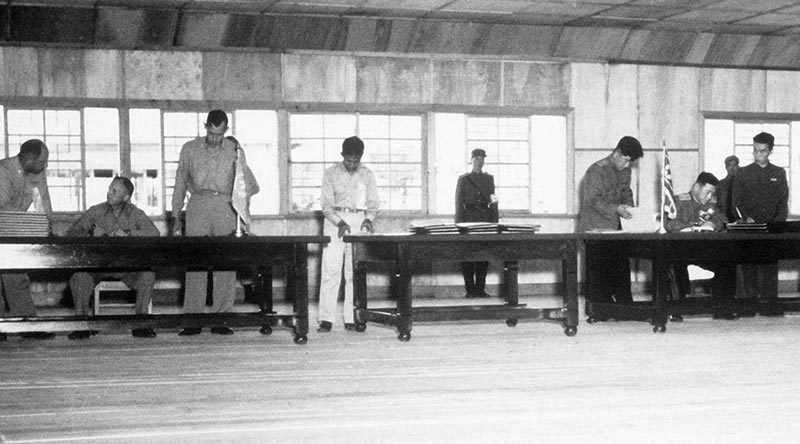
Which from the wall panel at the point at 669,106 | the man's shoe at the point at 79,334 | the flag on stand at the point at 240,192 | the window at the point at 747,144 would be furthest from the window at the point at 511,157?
the man's shoe at the point at 79,334

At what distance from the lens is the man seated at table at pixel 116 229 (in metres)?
8.31

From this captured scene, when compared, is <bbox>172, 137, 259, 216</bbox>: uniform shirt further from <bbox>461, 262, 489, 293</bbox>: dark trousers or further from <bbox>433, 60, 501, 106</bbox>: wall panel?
<bbox>433, 60, 501, 106</bbox>: wall panel

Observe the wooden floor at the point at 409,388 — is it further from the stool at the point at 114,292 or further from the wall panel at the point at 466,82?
the wall panel at the point at 466,82

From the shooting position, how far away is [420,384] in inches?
210

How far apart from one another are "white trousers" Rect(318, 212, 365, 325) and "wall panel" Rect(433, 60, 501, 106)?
369 cm

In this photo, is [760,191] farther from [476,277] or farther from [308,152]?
[308,152]

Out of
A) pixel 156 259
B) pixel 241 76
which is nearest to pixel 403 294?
pixel 156 259

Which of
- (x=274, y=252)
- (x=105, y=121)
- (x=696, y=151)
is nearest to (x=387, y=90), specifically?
(x=105, y=121)

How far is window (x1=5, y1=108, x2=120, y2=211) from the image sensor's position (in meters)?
10.8

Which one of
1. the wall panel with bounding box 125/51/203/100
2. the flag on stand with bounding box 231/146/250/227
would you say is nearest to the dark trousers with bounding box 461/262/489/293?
the wall panel with bounding box 125/51/203/100

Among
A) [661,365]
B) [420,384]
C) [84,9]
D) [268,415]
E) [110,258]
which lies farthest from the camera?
[84,9]

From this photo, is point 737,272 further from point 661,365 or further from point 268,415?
point 268,415

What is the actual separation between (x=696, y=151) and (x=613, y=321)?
14.3 ft

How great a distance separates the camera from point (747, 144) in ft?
41.9
